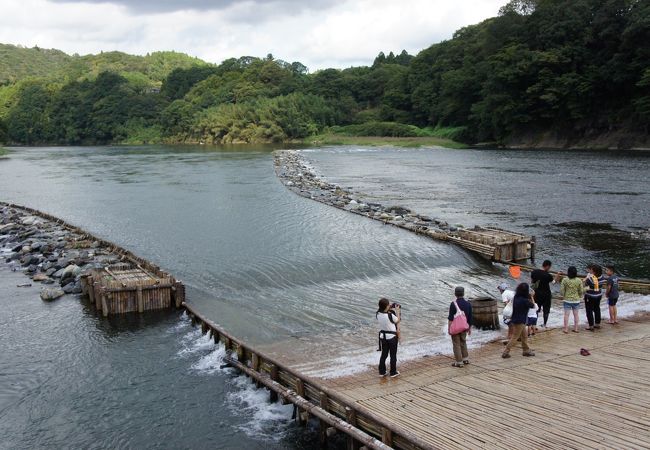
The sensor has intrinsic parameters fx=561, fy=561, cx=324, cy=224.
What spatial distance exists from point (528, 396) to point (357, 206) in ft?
97.0

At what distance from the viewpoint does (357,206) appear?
132 feet

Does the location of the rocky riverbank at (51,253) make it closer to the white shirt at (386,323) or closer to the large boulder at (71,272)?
the large boulder at (71,272)

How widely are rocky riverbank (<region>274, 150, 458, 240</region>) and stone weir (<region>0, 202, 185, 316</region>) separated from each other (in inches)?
597

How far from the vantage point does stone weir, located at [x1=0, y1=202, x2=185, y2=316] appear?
20156 millimetres

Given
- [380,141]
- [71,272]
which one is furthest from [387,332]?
[380,141]

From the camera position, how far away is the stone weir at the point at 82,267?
20.2 meters

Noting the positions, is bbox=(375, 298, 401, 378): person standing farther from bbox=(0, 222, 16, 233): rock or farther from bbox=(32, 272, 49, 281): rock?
bbox=(0, 222, 16, 233): rock

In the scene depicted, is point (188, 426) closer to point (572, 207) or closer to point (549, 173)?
point (572, 207)

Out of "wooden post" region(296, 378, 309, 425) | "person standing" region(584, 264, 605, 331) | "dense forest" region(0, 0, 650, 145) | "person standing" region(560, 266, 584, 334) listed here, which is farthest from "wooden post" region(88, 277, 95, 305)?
"dense forest" region(0, 0, 650, 145)

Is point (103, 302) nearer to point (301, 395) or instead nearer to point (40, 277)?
point (40, 277)

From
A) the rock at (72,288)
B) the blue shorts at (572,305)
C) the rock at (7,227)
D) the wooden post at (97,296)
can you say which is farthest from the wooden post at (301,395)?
the rock at (7,227)

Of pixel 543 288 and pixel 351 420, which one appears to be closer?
pixel 351 420

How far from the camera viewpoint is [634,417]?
9.85 m

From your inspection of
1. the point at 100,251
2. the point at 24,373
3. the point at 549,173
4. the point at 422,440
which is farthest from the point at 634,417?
the point at 549,173
